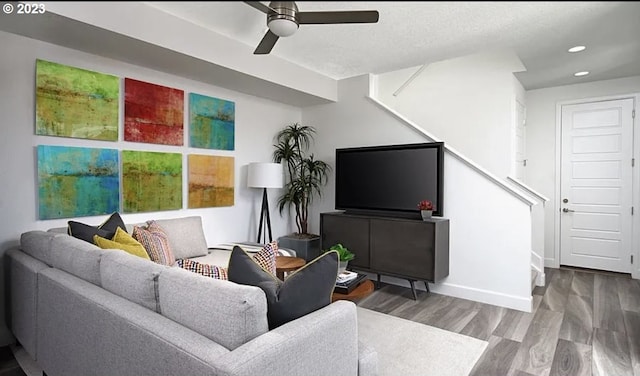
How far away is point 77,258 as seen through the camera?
182 centimetres

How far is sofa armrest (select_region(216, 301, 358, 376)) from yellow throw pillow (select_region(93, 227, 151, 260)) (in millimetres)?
1340

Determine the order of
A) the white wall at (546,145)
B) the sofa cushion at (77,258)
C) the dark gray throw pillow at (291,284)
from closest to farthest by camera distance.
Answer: the dark gray throw pillow at (291,284) < the sofa cushion at (77,258) < the white wall at (546,145)

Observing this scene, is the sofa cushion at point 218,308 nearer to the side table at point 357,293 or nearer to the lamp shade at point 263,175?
the side table at point 357,293

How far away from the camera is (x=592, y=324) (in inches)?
113

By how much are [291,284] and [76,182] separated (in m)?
2.28

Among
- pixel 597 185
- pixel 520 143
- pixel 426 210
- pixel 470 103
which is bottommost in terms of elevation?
pixel 426 210

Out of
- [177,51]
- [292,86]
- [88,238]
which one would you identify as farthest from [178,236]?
[292,86]

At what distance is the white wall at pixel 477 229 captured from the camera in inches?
127

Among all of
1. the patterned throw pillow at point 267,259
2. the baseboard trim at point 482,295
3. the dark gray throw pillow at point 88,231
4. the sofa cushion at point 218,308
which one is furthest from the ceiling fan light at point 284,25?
the baseboard trim at point 482,295

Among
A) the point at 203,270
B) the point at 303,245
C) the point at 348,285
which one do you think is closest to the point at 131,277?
the point at 203,270

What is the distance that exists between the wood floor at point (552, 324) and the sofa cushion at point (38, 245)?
247cm

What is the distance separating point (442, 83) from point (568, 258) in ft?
9.40

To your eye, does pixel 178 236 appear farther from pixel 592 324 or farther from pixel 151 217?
pixel 592 324

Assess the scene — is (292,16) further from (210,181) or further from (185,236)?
(210,181)
